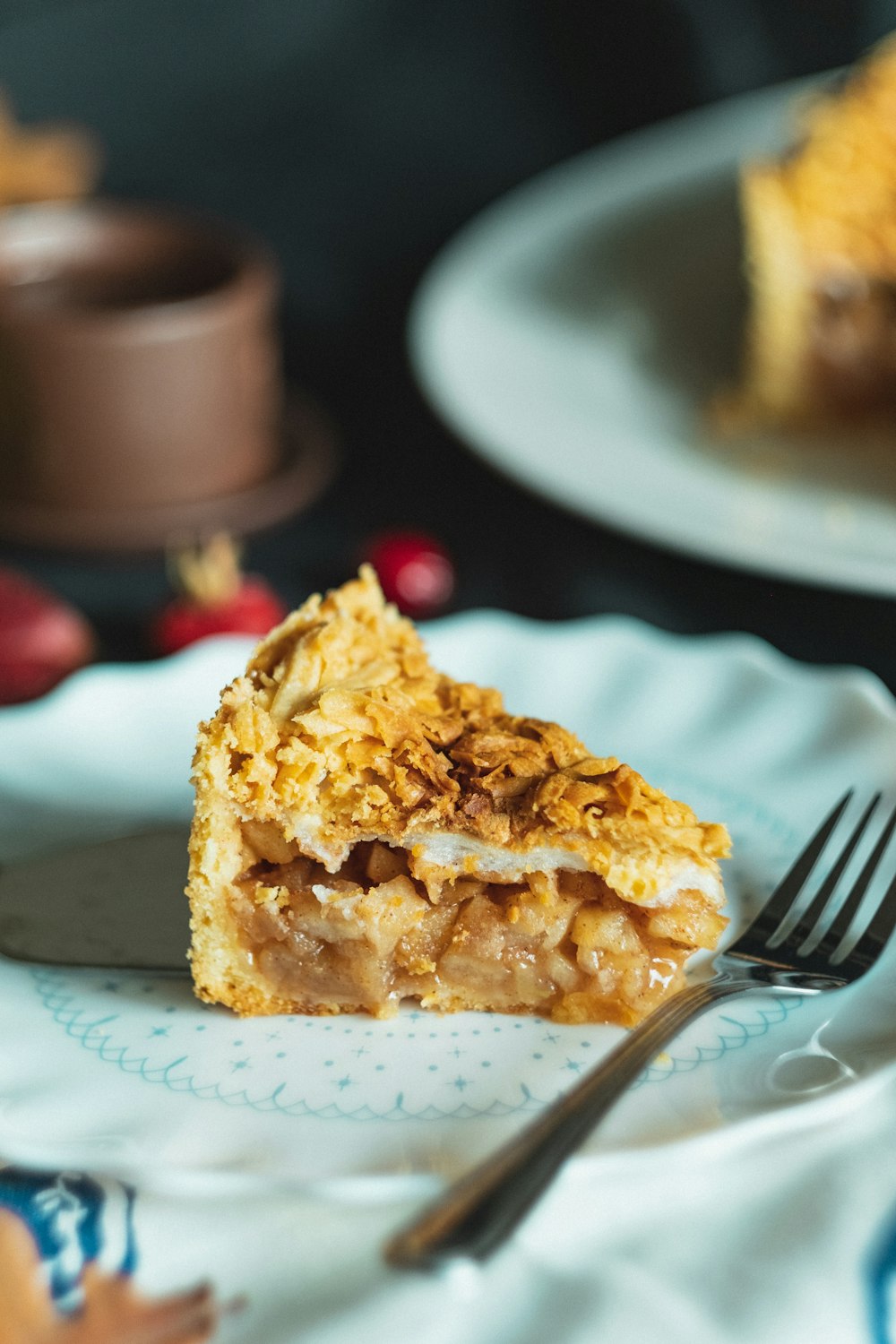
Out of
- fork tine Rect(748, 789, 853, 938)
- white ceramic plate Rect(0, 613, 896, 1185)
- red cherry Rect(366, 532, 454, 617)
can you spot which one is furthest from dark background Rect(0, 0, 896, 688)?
fork tine Rect(748, 789, 853, 938)

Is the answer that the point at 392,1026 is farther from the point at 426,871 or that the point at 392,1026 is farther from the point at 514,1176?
the point at 514,1176

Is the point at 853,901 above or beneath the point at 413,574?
above

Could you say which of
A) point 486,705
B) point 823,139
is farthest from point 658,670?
point 823,139

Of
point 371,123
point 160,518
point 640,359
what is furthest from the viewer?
point 371,123

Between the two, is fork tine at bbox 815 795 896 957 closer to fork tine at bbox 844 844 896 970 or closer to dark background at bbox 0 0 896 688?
fork tine at bbox 844 844 896 970

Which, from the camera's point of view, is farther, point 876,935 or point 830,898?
point 830,898

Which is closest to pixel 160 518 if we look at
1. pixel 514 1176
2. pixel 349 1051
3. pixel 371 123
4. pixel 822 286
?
pixel 822 286
